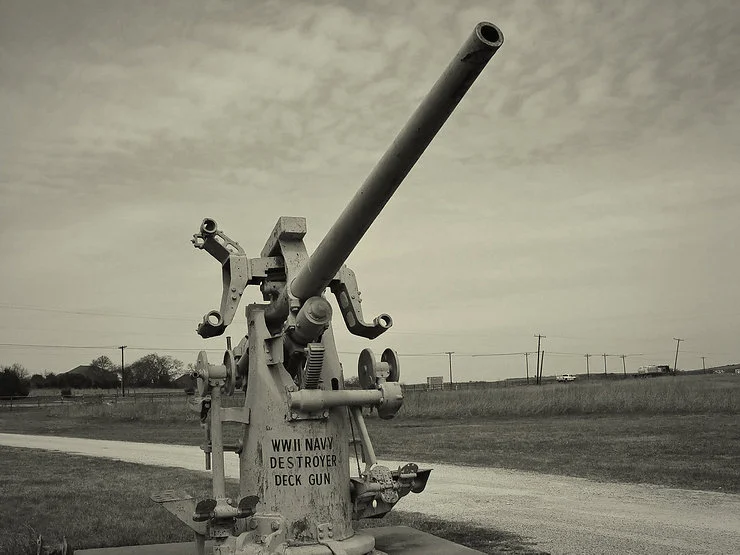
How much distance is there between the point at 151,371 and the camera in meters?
97.7

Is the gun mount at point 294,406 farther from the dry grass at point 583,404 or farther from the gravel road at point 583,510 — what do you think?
the dry grass at point 583,404

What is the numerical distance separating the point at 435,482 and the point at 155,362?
9149cm

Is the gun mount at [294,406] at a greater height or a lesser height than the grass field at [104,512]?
greater

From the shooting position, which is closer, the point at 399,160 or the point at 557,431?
the point at 399,160

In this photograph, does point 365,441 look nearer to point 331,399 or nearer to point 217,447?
point 331,399

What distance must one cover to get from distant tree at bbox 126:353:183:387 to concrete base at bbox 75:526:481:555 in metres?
85.7

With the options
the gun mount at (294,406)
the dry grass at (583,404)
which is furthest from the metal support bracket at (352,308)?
the dry grass at (583,404)

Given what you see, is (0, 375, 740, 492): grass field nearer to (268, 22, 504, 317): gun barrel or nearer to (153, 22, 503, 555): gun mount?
(153, 22, 503, 555): gun mount

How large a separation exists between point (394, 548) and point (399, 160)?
12.9 ft

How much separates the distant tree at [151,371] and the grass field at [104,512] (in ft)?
256

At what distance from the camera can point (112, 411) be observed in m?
35.3

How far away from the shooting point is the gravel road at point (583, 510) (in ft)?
25.6

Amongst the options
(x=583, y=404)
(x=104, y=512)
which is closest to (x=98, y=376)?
(x=583, y=404)

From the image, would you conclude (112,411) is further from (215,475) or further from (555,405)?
(215,475)
